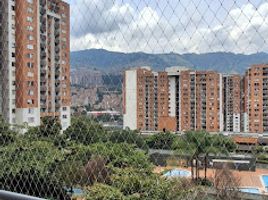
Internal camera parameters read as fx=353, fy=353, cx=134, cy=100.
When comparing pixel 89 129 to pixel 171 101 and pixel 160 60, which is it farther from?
pixel 171 101

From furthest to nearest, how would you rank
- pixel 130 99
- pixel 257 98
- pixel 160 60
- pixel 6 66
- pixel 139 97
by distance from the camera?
pixel 6 66, pixel 139 97, pixel 130 99, pixel 257 98, pixel 160 60

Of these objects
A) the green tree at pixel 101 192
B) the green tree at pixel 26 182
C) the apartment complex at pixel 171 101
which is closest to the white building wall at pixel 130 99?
the apartment complex at pixel 171 101

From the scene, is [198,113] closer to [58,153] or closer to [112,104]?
[58,153]

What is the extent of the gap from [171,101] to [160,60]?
136 centimetres

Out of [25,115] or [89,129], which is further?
[25,115]

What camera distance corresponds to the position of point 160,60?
1285mm

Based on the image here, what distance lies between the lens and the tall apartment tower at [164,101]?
5.58 ft

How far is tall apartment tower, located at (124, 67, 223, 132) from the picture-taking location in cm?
170

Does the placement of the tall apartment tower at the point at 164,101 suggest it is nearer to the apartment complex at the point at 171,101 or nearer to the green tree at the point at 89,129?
the apartment complex at the point at 171,101

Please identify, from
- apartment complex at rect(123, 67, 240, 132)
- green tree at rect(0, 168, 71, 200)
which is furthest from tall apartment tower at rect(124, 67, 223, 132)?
green tree at rect(0, 168, 71, 200)

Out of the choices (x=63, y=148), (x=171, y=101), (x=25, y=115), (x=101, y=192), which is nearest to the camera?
(x=63, y=148)

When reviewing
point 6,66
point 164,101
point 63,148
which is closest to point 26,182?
point 63,148

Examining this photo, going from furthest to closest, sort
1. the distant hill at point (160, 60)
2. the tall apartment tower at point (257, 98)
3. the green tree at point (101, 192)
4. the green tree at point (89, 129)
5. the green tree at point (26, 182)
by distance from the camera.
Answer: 1. the green tree at point (101, 192)
2. the green tree at point (26, 182)
3. the tall apartment tower at point (257, 98)
4. the green tree at point (89, 129)
5. the distant hill at point (160, 60)

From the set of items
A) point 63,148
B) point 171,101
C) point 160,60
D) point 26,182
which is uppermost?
point 160,60
